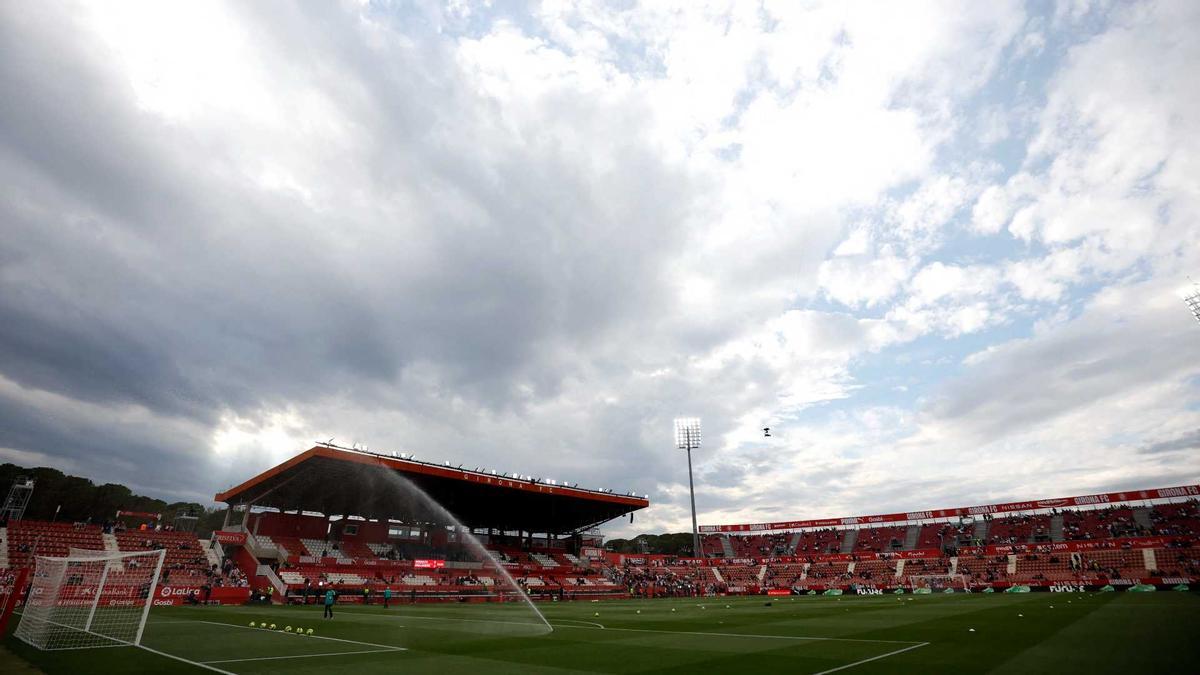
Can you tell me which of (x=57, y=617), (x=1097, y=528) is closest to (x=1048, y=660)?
(x=57, y=617)

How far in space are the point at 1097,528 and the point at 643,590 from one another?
2148 inches

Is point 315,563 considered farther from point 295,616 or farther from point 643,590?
point 643,590

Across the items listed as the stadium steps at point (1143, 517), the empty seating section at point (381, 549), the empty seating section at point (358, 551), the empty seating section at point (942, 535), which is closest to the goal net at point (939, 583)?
the empty seating section at point (942, 535)

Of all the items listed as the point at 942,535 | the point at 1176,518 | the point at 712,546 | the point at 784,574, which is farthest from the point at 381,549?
the point at 1176,518

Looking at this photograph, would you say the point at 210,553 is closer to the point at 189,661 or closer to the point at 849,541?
the point at 189,661

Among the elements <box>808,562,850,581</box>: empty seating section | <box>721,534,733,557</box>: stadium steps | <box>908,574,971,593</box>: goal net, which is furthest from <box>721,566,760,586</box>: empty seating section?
<box>908,574,971,593</box>: goal net

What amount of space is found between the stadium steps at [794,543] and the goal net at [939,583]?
27880 mm

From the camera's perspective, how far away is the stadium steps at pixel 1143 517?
207ft

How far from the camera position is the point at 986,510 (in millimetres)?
72938

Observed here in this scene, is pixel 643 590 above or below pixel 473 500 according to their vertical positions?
below

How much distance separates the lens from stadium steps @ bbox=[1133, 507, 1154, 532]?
207 ft

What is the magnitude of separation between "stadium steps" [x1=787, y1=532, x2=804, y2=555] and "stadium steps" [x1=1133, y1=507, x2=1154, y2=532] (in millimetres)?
40902

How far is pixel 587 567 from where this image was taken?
7069 centimetres

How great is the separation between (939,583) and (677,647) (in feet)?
180
